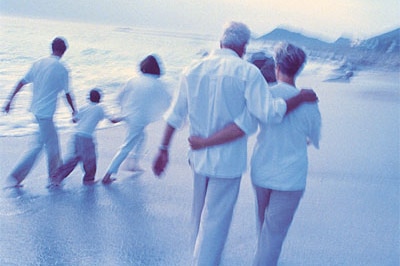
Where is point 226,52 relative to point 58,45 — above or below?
above

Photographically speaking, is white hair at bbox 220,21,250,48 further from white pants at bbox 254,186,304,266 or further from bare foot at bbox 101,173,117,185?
bare foot at bbox 101,173,117,185

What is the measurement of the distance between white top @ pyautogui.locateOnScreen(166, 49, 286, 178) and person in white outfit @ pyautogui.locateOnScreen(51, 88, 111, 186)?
262cm

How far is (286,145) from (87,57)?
81.3ft

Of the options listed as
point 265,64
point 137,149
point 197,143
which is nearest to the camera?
point 197,143

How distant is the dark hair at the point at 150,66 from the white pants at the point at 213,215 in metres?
2.63

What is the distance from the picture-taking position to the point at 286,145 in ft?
10.2

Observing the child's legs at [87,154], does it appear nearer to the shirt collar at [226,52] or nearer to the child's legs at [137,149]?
the child's legs at [137,149]

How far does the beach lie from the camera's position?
394 cm

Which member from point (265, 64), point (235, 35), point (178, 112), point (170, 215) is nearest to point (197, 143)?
point (178, 112)

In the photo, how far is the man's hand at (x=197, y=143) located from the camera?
313 centimetres

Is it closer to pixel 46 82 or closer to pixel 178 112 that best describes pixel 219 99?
pixel 178 112

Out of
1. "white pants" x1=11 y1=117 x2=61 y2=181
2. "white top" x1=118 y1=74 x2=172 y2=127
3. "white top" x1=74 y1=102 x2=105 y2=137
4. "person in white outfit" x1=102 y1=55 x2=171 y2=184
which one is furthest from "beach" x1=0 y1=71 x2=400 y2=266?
"white top" x1=118 y1=74 x2=172 y2=127

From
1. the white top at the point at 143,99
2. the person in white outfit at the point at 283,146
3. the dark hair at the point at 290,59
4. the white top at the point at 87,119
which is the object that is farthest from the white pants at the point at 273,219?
the white top at the point at 87,119

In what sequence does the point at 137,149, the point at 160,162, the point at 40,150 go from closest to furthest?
the point at 160,162 < the point at 40,150 < the point at 137,149
